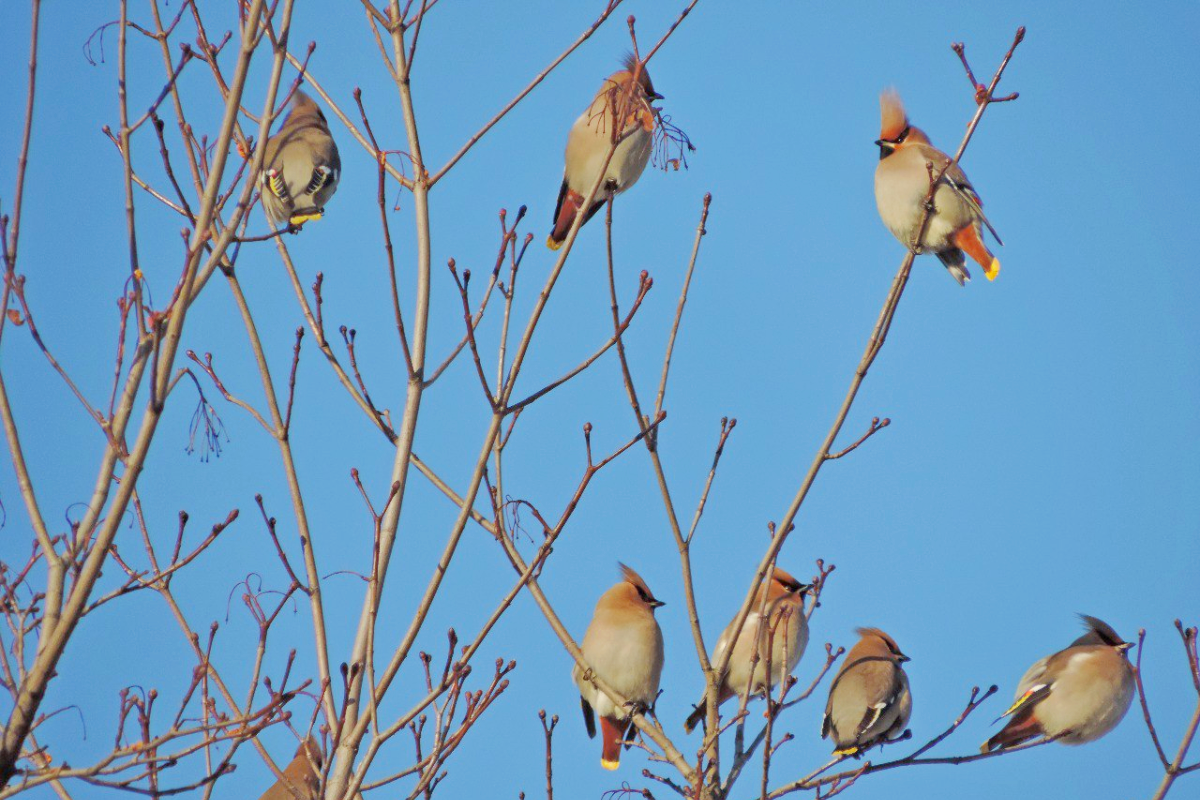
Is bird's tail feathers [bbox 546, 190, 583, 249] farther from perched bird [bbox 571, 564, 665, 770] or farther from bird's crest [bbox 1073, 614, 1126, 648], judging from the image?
bird's crest [bbox 1073, 614, 1126, 648]

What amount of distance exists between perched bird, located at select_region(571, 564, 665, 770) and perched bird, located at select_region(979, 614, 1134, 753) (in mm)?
1377

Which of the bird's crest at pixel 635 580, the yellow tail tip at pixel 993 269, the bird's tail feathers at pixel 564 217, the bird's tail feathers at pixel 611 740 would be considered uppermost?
the bird's tail feathers at pixel 564 217

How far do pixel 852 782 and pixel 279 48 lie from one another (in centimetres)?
222

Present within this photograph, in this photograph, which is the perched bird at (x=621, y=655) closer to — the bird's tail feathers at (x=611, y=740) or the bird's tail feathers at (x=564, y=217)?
the bird's tail feathers at (x=611, y=740)

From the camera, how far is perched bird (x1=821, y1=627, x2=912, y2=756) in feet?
16.8

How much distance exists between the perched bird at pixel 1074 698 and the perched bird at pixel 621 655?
1377 mm

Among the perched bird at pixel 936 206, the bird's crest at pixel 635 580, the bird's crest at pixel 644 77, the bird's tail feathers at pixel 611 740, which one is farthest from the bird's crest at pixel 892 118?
the bird's tail feathers at pixel 611 740

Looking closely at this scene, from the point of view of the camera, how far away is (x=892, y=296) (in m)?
3.70

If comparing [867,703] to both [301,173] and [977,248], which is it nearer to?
[977,248]

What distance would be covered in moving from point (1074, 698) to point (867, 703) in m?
0.92

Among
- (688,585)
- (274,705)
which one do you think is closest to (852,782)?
(688,585)

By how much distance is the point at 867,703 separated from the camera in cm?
513

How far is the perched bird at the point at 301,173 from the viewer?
5473 mm

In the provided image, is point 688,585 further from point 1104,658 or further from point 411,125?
point 1104,658
